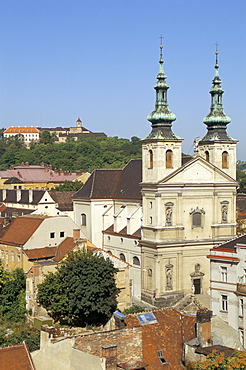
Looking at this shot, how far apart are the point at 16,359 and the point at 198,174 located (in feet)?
103

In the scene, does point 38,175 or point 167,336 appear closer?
point 167,336

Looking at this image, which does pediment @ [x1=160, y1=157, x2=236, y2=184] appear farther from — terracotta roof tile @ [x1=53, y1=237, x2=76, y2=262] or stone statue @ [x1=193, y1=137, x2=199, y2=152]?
terracotta roof tile @ [x1=53, y1=237, x2=76, y2=262]

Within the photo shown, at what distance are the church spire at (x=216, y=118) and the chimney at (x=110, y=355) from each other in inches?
1358

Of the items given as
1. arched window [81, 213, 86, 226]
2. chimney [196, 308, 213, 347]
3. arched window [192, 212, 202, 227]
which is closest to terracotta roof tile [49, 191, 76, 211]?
arched window [81, 213, 86, 226]

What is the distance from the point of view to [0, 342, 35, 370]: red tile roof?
85.0 ft

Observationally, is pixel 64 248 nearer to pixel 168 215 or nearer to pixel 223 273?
pixel 168 215

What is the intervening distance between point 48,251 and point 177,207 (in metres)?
12.3

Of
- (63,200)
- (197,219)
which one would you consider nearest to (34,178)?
(63,200)

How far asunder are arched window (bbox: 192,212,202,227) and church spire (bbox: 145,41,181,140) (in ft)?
22.9

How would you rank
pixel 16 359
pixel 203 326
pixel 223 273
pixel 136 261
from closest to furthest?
pixel 16 359
pixel 203 326
pixel 223 273
pixel 136 261

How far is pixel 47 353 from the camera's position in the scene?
26.2 metres

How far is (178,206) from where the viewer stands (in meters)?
52.9

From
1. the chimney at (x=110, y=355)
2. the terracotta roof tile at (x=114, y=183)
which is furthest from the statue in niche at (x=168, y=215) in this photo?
the chimney at (x=110, y=355)

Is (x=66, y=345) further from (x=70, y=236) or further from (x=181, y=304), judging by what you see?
(x=70, y=236)
